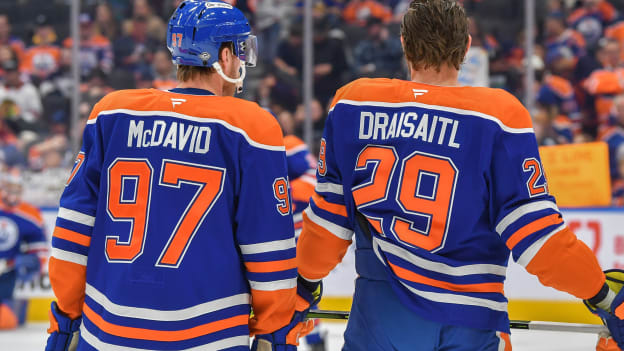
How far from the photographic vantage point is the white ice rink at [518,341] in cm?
484

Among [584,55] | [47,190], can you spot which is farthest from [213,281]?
[584,55]

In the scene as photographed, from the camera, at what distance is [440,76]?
1888 mm

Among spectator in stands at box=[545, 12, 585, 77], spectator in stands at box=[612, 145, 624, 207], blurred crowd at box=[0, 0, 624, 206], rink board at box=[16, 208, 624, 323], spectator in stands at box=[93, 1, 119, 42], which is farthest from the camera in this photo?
spectator in stands at box=[93, 1, 119, 42]

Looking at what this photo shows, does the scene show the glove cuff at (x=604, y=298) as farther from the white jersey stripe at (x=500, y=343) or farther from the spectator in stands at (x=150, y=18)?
the spectator in stands at (x=150, y=18)

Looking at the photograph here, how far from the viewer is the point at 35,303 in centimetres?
592

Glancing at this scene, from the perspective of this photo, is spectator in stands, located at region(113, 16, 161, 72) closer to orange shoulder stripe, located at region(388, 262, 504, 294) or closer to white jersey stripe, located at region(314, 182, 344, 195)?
white jersey stripe, located at region(314, 182, 344, 195)

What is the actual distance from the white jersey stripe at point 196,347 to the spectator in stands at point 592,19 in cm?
510

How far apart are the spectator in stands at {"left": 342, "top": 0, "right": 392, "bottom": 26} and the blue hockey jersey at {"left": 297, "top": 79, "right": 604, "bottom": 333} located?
4.71 m

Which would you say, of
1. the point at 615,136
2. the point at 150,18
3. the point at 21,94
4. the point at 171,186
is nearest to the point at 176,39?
the point at 171,186

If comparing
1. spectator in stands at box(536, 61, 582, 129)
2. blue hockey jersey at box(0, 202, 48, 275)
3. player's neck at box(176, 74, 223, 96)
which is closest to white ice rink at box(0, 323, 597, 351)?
blue hockey jersey at box(0, 202, 48, 275)

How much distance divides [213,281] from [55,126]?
4972 mm

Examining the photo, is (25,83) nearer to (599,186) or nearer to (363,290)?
(599,186)

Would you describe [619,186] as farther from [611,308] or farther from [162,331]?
[162,331]

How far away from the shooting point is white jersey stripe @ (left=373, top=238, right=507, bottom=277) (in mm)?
1817
